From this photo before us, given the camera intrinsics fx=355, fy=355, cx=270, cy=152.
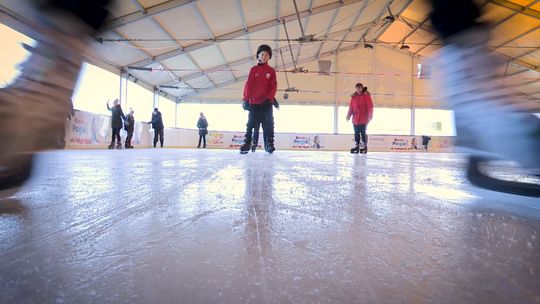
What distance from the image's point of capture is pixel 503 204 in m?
0.77

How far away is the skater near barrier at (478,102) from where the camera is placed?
667 mm

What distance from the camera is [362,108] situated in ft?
17.5

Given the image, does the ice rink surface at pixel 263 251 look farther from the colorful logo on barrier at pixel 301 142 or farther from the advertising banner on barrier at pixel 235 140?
the colorful logo on barrier at pixel 301 142

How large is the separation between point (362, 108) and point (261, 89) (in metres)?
2.41

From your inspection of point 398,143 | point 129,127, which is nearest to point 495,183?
point 129,127

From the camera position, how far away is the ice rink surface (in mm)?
303

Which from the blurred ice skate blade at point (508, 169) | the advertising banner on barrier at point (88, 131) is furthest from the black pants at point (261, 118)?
the advertising banner on barrier at point (88, 131)

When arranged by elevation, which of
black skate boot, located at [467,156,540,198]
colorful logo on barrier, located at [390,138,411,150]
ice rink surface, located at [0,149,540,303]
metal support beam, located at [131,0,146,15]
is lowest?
ice rink surface, located at [0,149,540,303]

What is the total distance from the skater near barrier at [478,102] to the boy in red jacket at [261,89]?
2.63 metres

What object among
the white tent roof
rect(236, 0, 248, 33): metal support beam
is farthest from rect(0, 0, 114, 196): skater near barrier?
rect(236, 0, 248, 33): metal support beam

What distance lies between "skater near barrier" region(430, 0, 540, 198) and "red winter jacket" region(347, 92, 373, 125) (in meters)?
4.60

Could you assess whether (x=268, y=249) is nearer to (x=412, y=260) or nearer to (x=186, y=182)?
(x=412, y=260)

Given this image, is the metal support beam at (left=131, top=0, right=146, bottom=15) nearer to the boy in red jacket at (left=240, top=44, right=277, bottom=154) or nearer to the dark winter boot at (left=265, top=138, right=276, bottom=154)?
the boy in red jacket at (left=240, top=44, right=277, bottom=154)

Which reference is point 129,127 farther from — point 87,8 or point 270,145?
point 87,8
